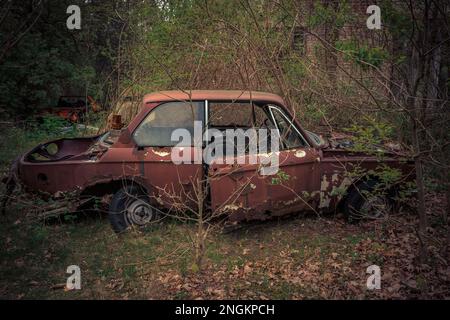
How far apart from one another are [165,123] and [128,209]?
1.29 meters

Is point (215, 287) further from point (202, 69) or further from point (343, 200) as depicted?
point (202, 69)

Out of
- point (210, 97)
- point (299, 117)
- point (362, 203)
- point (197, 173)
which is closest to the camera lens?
point (197, 173)

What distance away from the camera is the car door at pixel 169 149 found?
5062 millimetres

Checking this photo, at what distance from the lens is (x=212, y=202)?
488 centimetres

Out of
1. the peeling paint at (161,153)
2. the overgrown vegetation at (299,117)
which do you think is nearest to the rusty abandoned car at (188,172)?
the peeling paint at (161,153)

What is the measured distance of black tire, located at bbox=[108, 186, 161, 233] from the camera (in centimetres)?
514

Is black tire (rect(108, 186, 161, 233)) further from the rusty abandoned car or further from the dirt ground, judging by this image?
the dirt ground

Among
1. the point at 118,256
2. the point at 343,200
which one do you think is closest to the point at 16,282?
the point at 118,256

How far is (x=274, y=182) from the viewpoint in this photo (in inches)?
185

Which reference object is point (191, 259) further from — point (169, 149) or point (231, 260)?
point (169, 149)

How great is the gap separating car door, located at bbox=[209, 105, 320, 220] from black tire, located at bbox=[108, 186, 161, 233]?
1.03 metres

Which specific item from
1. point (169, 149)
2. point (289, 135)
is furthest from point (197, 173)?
point (289, 135)

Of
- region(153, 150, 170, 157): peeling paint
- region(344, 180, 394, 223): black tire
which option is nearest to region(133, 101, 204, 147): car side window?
region(153, 150, 170, 157): peeling paint
